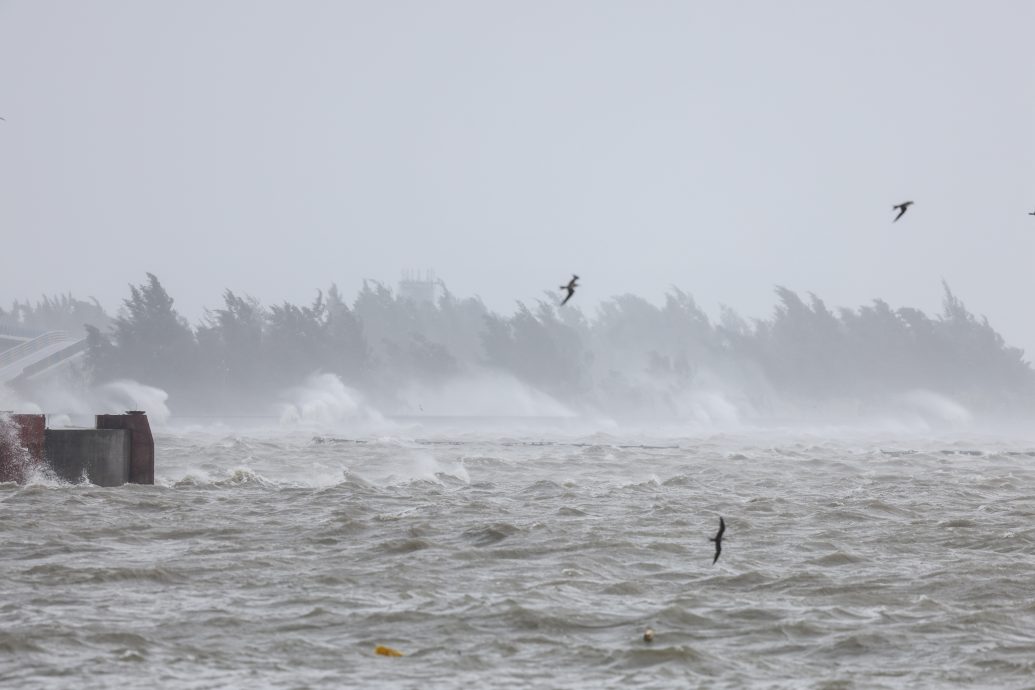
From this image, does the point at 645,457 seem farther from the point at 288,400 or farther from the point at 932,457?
the point at 288,400

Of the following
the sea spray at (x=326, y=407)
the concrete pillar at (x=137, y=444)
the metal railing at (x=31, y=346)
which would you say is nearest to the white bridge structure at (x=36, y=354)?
the metal railing at (x=31, y=346)

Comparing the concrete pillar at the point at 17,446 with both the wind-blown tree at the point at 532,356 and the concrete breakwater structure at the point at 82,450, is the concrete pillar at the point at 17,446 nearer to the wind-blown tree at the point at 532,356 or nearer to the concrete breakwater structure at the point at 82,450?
the concrete breakwater structure at the point at 82,450

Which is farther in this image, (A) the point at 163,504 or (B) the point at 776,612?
(A) the point at 163,504

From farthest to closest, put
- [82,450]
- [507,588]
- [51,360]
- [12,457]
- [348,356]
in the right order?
[348,356] < [51,360] < [82,450] < [12,457] < [507,588]

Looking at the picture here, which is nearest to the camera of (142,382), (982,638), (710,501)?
(982,638)

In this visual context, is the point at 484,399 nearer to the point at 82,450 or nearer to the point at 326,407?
the point at 326,407

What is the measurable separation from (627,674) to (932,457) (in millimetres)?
41954

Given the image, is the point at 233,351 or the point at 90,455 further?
the point at 233,351

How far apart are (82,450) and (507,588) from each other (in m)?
16.8

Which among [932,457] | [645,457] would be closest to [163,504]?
[645,457]

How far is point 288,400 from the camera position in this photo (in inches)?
6058

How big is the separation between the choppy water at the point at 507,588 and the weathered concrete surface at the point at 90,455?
674 millimetres

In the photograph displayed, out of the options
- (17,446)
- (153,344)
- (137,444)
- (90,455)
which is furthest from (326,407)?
(17,446)

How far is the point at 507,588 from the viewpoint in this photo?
1554 centimetres
